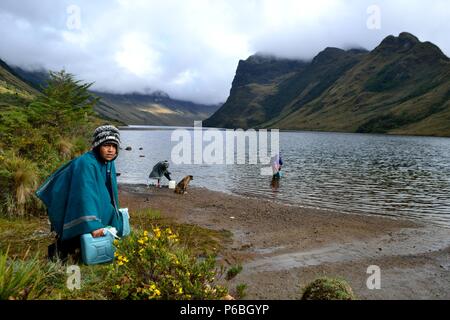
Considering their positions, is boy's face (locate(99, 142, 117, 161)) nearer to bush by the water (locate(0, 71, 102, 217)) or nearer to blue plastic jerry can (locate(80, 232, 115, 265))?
blue plastic jerry can (locate(80, 232, 115, 265))

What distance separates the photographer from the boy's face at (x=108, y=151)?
5.75m

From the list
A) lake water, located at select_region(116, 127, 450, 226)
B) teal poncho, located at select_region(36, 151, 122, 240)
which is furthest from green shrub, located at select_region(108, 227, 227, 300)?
lake water, located at select_region(116, 127, 450, 226)

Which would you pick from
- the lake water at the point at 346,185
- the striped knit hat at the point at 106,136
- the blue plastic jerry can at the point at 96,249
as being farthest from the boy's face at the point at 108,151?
the lake water at the point at 346,185

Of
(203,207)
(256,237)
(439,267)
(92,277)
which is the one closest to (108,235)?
(92,277)

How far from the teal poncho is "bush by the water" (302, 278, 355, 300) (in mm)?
4294

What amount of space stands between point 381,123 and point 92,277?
194 meters

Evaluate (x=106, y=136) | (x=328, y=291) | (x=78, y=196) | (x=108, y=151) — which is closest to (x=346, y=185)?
(x=328, y=291)

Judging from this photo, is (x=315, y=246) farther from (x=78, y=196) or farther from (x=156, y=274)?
(x=78, y=196)

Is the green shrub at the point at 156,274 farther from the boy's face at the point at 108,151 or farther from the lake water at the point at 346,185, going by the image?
the lake water at the point at 346,185

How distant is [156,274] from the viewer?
5309mm

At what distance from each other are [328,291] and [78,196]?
491cm

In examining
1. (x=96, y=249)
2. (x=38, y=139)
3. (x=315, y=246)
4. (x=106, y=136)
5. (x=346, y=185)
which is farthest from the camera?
(x=346, y=185)

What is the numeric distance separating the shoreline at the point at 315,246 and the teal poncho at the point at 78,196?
14.1ft
